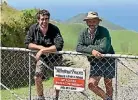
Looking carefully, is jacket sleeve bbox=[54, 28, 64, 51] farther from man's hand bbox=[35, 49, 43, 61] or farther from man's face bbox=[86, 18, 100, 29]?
man's face bbox=[86, 18, 100, 29]

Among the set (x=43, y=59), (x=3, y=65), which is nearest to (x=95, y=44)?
(x=43, y=59)

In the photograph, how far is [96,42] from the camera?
7.86m

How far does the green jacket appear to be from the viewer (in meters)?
7.74

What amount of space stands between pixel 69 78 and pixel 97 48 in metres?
0.65

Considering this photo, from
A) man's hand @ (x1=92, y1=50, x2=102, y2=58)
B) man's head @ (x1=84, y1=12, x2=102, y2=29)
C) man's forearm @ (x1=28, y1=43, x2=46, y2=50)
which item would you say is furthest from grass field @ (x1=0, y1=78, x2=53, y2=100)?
man's hand @ (x1=92, y1=50, x2=102, y2=58)

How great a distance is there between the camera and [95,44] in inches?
309

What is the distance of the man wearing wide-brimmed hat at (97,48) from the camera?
7.79m

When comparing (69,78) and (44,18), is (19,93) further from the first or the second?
(69,78)

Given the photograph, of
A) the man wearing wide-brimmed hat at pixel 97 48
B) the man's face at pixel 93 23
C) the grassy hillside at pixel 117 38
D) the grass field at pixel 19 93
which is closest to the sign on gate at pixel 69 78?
the man wearing wide-brimmed hat at pixel 97 48

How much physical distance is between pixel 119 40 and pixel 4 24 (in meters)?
11.5

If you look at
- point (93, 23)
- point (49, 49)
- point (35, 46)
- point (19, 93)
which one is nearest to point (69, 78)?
point (49, 49)

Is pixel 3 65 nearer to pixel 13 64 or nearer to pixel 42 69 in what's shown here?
pixel 13 64

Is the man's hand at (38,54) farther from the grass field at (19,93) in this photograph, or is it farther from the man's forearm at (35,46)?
the grass field at (19,93)

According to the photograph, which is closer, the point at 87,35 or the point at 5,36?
the point at 87,35
